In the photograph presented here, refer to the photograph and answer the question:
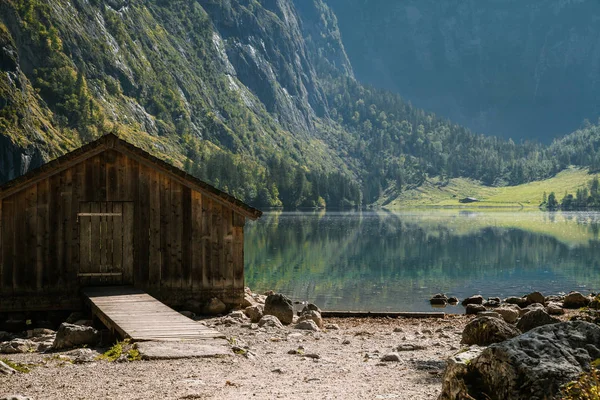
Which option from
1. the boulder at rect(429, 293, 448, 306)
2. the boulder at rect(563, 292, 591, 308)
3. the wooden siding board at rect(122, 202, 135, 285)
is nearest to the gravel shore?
the wooden siding board at rect(122, 202, 135, 285)

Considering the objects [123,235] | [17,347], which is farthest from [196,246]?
[17,347]

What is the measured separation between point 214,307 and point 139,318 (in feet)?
17.8

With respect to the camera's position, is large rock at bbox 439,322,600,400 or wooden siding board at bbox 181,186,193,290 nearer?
large rock at bbox 439,322,600,400

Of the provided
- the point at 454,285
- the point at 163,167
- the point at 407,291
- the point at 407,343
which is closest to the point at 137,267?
the point at 163,167

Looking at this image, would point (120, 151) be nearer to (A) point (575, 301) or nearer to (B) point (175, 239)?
(B) point (175, 239)

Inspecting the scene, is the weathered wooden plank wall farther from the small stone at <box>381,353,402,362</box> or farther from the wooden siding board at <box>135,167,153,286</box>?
the small stone at <box>381,353,402,362</box>

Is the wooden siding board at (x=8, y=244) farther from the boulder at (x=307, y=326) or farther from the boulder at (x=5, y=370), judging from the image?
the boulder at (x=5, y=370)

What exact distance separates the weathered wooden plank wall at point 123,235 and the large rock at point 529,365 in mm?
14666

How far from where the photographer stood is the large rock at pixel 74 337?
50.4ft

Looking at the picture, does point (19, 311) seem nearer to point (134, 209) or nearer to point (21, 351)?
point (134, 209)

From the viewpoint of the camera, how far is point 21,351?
1527cm

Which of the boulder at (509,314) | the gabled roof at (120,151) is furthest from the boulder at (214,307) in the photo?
the boulder at (509,314)

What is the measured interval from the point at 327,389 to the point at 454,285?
3171 cm

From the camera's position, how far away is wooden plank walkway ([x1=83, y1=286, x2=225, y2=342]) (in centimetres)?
1483
